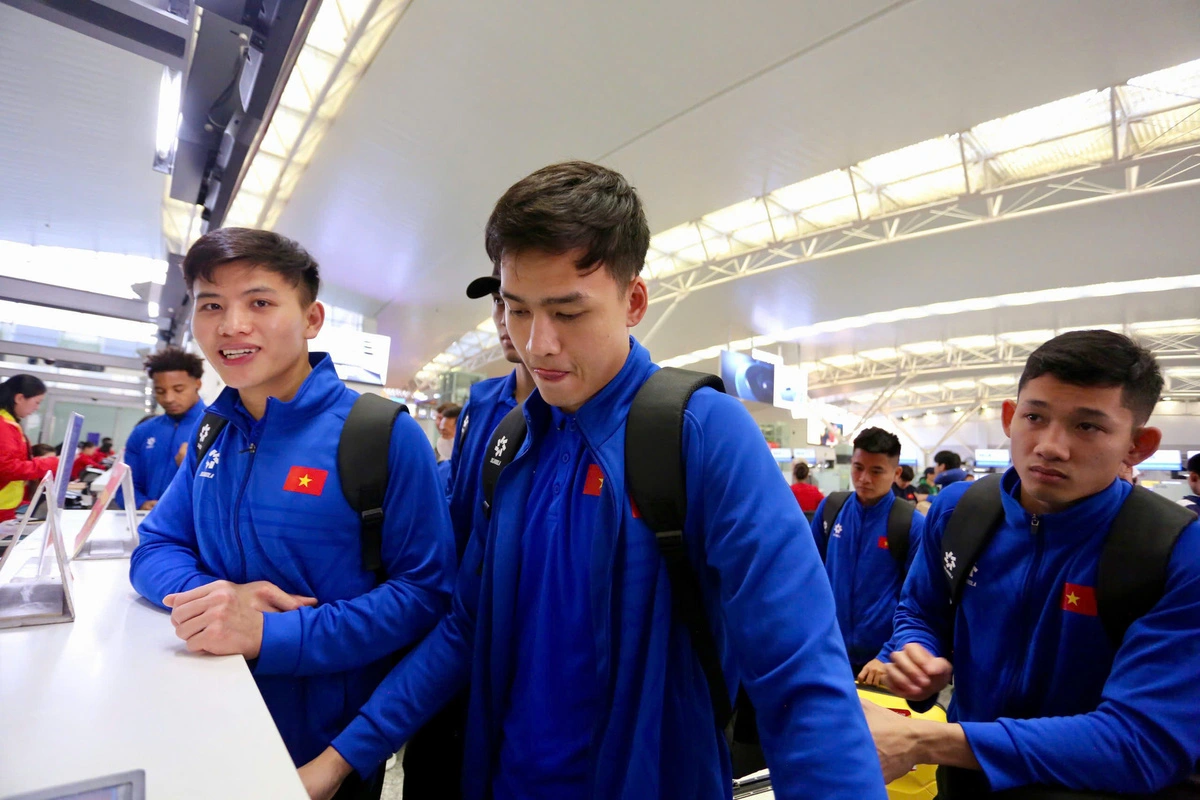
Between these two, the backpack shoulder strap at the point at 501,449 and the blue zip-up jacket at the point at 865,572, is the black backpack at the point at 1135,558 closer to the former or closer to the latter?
the backpack shoulder strap at the point at 501,449

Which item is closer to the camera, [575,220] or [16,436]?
[575,220]

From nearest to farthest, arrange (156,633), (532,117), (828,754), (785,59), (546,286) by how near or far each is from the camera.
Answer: (828,754), (546,286), (156,633), (785,59), (532,117)

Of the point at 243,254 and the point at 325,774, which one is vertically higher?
the point at 243,254

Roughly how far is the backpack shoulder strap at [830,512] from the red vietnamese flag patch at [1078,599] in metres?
2.67

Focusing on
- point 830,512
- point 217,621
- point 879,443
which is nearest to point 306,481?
point 217,621

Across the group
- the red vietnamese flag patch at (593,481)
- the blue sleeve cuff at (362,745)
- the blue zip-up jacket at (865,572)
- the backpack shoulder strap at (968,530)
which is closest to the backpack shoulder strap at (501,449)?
the red vietnamese flag patch at (593,481)

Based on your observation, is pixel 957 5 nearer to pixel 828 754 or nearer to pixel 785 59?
pixel 785 59

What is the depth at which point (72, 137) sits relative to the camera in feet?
9.67

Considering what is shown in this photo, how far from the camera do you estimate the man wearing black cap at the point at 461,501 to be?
1334 millimetres

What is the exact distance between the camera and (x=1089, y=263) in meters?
11.0

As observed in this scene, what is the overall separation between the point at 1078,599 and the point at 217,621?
1.80m

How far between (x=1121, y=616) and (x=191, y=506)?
2193 mm

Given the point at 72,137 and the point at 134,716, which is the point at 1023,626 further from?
the point at 72,137

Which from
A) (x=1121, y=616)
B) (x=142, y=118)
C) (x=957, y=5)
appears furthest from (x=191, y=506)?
(x=957, y=5)
